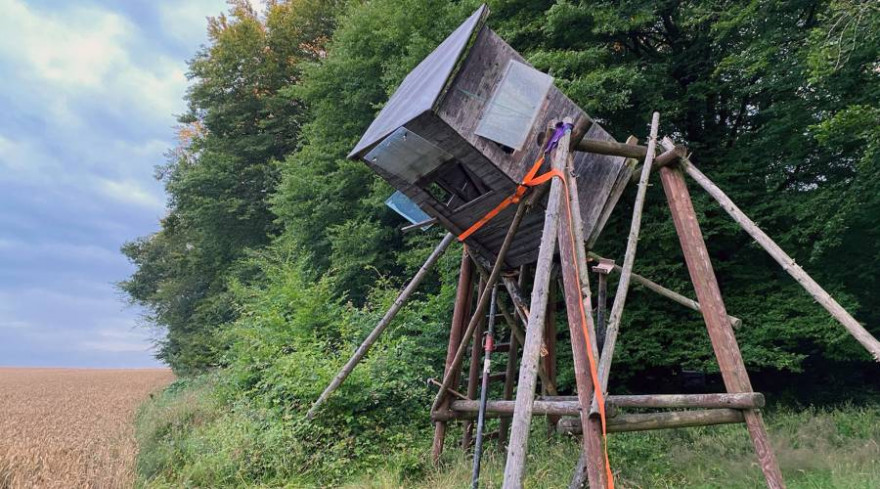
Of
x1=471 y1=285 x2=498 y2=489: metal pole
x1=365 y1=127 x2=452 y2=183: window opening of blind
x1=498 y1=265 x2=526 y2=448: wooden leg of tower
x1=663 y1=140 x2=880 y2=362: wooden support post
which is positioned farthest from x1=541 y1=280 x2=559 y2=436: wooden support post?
x1=365 y1=127 x2=452 y2=183: window opening of blind

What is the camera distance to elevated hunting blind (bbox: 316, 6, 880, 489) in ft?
11.9

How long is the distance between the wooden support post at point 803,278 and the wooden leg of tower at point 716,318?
0.26 m

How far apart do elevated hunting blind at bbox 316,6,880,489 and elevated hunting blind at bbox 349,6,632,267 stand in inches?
0.5

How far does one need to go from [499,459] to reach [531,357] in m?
3.21

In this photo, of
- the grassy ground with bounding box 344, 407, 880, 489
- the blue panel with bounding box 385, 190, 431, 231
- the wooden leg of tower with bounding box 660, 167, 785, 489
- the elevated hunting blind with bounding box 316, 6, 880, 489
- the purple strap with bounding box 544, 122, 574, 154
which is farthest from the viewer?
the blue panel with bounding box 385, 190, 431, 231

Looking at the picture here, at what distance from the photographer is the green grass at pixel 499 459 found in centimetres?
517

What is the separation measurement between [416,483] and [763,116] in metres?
9.11

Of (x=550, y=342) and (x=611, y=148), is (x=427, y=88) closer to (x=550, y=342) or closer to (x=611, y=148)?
(x=611, y=148)

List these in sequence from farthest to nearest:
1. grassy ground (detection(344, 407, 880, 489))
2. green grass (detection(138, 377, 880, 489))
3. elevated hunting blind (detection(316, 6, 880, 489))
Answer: green grass (detection(138, 377, 880, 489)), grassy ground (detection(344, 407, 880, 489)), elevated hunting blind (detection(316, 6, 880, 489))

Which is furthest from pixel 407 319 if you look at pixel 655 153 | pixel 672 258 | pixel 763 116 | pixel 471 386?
pixel 763 116

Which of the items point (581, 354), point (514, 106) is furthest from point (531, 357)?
point (514, 106)

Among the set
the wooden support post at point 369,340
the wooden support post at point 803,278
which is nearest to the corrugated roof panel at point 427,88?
the wooden support post at point 369,340

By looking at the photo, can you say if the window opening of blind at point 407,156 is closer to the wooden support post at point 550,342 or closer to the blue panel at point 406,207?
the blue panel at point 406,207

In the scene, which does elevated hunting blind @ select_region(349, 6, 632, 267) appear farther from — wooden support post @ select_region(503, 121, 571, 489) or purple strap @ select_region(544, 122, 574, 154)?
wooden support post @ select_region(503, 121, 571, 489)
